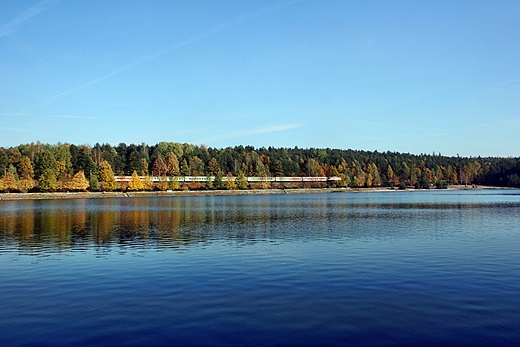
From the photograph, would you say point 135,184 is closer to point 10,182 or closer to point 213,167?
point 10,182

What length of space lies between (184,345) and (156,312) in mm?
2900

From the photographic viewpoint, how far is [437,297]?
48.2 ft

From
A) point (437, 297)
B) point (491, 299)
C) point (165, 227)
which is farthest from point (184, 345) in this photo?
point (165, 227)

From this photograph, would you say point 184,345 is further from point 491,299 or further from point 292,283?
point 491,299

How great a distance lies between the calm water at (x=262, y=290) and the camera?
11.4 metres

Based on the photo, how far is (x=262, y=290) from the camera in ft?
51.6

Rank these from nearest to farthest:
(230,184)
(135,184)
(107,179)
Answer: (107,179) → (135,184) → (230,184)

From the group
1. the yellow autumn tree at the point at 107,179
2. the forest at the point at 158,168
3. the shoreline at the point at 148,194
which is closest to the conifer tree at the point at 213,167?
the forest at the point at 158,168

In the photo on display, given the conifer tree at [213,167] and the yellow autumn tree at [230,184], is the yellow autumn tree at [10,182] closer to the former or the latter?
the yellow autumn tree at [230,184]

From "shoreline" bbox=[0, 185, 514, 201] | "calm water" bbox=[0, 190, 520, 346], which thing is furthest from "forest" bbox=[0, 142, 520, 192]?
"calm water" bbox=[0, 190, 520, 346]

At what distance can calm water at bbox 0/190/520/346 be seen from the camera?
11398 millimetres

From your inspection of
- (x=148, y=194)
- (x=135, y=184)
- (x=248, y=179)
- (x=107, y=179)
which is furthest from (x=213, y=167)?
(x=107, y=179)

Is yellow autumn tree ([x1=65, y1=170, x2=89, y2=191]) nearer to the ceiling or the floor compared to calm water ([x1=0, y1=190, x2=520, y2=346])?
nearer to the ceiling

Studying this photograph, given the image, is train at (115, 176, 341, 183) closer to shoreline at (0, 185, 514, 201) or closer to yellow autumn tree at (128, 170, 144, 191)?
yellow autumn tree at (128, 170, 144, 191)
